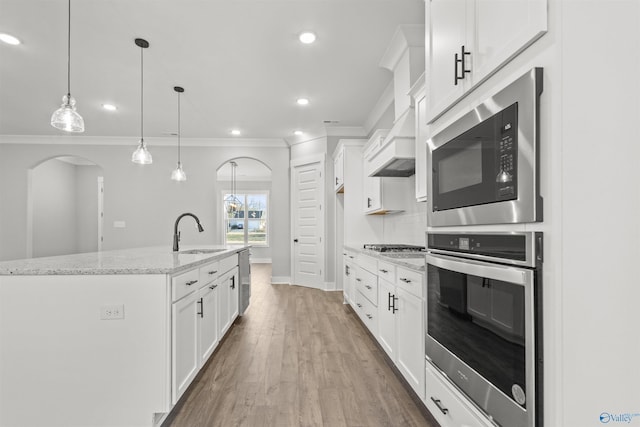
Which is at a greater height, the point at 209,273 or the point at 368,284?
the point at 209,273

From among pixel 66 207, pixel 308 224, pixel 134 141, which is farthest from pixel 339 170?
pixel 66 207

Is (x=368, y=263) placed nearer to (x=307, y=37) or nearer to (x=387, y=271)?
(x=387, y=271)

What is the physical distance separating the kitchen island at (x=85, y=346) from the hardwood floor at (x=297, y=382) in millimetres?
344

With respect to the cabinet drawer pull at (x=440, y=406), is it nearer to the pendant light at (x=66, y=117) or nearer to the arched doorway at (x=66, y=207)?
the pendant light at (x=66, y=117)

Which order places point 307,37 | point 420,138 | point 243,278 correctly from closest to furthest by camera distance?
point 420,138 → point 307,37 → point 243,278

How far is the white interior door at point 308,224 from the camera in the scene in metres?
5.86

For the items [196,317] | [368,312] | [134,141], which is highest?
[134,141]

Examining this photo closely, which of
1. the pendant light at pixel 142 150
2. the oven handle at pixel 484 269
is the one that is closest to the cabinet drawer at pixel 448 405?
the oven handle at pixel 484 269

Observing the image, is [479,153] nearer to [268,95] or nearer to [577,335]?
[577,335]

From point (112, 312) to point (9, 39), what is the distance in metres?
3.03

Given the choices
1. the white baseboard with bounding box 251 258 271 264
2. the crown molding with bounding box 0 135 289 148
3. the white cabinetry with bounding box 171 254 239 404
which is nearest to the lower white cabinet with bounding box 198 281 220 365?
the white cabinetry with bounding box 171 254 239 404

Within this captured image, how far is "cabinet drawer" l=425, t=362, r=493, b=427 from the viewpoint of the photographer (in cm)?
121

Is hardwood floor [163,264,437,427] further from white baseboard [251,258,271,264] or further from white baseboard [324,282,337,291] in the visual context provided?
white baseboard [251,258,271,264]

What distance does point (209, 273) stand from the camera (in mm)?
2527
